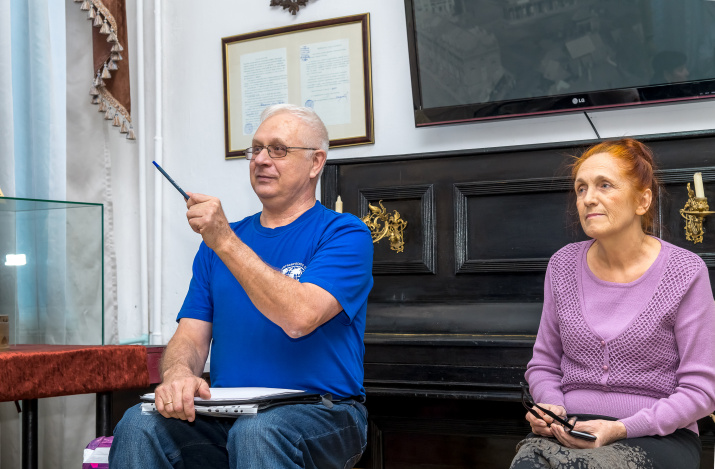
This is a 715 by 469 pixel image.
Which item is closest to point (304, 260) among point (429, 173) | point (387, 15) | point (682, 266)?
point (682, 266)

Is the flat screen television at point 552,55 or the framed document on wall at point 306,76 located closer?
the flat screen television at point 552,55

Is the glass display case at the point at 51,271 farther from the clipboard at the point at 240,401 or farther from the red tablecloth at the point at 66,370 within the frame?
the clipboard at the point at 240,401

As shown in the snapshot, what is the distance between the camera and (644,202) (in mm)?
1597

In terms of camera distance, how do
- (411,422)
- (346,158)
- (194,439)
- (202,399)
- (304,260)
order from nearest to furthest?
(202,399)
(194,439)
(304,260)
(411,422)
(346,158)

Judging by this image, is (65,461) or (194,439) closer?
(194,439)

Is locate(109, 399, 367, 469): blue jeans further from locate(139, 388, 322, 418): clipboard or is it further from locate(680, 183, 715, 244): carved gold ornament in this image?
locate(680, 183, 715, 244): carved gold ornament

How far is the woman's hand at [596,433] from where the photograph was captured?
1355 millimetres

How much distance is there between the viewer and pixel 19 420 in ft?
8.75

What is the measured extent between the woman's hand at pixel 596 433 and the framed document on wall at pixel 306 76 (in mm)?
1808

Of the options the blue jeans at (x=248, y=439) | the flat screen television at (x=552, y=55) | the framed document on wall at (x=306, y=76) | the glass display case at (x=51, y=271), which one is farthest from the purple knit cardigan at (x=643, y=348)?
the framed document on wall at (x=306, y=76)

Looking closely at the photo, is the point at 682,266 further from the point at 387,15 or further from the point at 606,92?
the point at 387,15

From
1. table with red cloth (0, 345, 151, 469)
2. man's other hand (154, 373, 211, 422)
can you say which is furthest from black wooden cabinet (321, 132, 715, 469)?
man's other hand (154, 373, 211, 422)

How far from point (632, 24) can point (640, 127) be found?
0.37 meters

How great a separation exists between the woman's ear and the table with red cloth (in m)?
1.43
